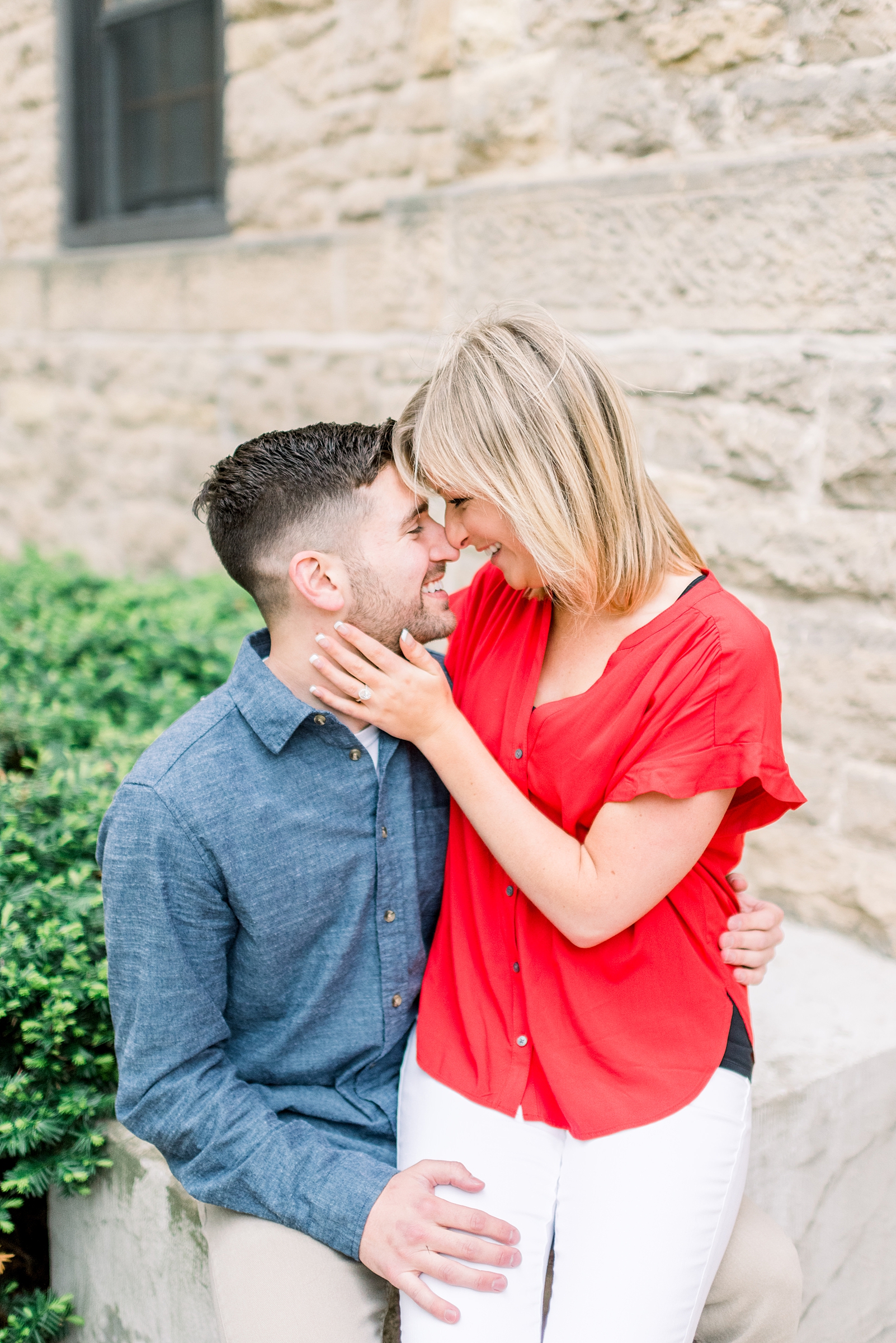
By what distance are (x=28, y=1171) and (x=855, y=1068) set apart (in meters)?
1.65

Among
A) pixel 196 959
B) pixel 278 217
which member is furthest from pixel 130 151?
pixel 196 959

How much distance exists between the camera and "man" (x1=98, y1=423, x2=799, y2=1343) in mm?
1743

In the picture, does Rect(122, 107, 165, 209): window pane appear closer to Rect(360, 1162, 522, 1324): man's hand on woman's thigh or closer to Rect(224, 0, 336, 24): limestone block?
Rect(224, 0, 336, 24): limestone block

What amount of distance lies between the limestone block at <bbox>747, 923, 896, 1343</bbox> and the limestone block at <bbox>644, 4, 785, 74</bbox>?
2344mm

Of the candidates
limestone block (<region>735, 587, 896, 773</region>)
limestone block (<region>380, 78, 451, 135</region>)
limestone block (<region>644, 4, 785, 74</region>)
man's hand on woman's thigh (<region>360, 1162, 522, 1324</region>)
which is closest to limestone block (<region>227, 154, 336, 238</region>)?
limestone block (<region>380, 78, 451, 135</region>)

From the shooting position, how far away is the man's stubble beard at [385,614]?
197 cm

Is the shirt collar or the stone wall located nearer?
the shirt collar

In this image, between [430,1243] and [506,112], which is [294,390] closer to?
[506,112]

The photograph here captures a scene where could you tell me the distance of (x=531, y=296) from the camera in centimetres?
345

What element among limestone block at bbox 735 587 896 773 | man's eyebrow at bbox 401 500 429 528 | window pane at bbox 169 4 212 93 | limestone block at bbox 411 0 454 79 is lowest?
limestone block at bbox 735 587 896 773

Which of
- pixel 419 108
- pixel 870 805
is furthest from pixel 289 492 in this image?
pixel 419 108

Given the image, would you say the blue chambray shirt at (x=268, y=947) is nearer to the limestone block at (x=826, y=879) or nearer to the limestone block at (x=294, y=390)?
the limestone block at (x=826, y=879)

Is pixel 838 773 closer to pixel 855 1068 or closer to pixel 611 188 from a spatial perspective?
pixel 855 1068

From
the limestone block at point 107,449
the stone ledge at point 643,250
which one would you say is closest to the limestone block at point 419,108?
the stone ledge at point 643,250
